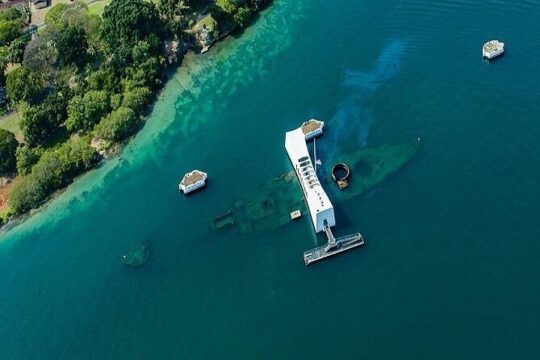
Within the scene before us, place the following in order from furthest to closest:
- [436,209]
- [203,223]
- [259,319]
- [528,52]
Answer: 1. [528,52]
2. [203,223]
3. [436,209]
4. [259,319]

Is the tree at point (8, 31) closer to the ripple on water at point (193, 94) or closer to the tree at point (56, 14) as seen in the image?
the tree at point (56, 14)

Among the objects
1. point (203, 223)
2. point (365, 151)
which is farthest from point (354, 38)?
point (203, 223)

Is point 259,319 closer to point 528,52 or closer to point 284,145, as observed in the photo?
point 284,145

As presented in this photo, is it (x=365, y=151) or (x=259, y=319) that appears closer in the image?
(x=259, y=319)

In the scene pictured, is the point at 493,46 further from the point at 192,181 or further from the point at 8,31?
the point at 8,31

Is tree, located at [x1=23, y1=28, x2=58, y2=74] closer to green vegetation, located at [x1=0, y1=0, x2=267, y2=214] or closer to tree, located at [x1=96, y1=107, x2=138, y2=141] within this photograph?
green vegetation, located at [x1=0, y1=0, x2=267, y2=214]

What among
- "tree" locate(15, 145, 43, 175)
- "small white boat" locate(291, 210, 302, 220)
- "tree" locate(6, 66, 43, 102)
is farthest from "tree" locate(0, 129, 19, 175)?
"small white boat" locate(291, 210, 302, 220)
